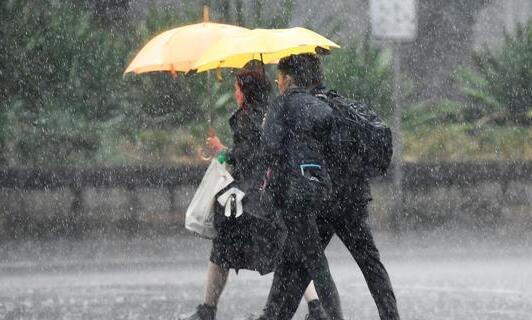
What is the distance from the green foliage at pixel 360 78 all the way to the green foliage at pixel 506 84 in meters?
1.36

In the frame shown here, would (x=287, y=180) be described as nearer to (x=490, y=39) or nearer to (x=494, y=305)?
(x=494, y=305)

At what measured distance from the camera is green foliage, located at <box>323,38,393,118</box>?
20.0 metres

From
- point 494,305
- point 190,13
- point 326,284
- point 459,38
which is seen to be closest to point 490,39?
point 459,38

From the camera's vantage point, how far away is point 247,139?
33.8ft

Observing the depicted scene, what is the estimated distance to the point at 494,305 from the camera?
11.5 m

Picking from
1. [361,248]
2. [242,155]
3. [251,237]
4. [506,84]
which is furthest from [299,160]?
[506,84]

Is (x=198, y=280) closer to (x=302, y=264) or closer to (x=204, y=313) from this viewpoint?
(x=204, y=313)

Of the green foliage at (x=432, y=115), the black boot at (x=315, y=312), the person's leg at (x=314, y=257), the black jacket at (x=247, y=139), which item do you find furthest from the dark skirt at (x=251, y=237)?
the green foliage at (x=432, y=115)

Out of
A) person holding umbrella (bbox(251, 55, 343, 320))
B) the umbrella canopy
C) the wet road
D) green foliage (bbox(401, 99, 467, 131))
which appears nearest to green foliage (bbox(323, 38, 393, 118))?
green foliage (bbox(401, 99, 467, 131))

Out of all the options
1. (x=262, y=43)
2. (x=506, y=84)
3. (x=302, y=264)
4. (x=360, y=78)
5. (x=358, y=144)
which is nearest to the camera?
(x=358, y=144)

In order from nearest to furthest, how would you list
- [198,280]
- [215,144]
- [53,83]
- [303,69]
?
[303,69] → [215,144] → [198,280] → [53,83]

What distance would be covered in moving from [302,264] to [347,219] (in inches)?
14.8

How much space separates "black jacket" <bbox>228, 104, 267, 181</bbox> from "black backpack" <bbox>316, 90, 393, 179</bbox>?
1232mm

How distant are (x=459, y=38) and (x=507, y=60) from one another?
501 centimetres
